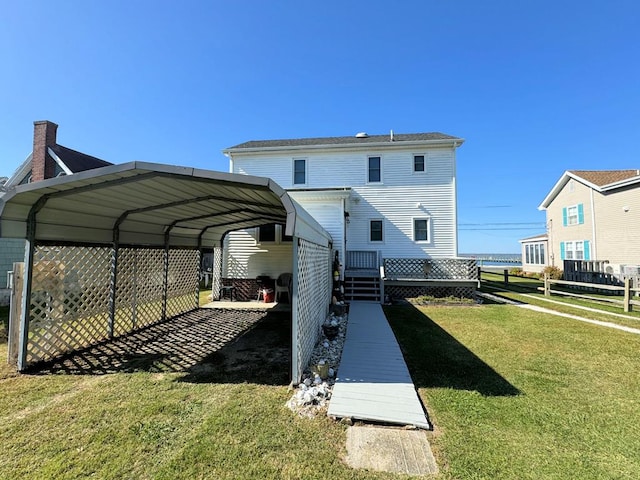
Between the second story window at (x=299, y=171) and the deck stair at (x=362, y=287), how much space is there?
5726mm

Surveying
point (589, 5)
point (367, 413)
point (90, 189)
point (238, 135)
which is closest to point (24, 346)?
point (90, 189)

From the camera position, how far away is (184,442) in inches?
105

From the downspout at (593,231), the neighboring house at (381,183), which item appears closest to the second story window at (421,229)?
the neighboring house at (381,183)

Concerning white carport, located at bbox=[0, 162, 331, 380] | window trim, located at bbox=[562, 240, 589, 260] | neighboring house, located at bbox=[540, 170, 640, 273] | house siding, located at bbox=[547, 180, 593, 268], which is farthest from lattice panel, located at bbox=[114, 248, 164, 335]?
window trim, located at bbox=[562, 240, 589, 260]

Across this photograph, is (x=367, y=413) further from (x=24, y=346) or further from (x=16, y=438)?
(x=24, y=346)

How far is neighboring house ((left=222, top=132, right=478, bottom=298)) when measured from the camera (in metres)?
13.4

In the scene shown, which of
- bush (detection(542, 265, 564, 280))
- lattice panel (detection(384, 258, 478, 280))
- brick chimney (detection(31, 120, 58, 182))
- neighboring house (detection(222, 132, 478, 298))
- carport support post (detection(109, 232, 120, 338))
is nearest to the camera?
carport support post (detection(109, 232, 120, 338))

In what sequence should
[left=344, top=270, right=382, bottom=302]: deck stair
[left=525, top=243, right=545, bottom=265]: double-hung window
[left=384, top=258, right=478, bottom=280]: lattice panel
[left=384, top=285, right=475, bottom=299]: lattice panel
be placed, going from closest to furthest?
[left=344, top=270, right=382, bottom=302]: deck stair → [left=384, top=285, right=475, bottom=299]: lattice panel → [left=384, top=258, right=478, bottom=280]: lattice panel → [left=525, top=243, right=545, bottom=265]: double-hung window

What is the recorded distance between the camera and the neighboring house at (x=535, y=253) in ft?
72.0

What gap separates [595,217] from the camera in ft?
54.5

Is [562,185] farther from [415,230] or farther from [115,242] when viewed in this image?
[115,242]

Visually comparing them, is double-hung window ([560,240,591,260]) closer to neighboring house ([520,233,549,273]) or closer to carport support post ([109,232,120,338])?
neighboring house ([520,233,549,273])

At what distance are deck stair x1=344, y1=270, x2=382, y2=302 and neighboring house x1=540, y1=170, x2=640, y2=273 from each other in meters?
13.3

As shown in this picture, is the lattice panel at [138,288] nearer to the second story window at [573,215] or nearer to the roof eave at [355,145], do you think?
the roof eave at [355,145]
